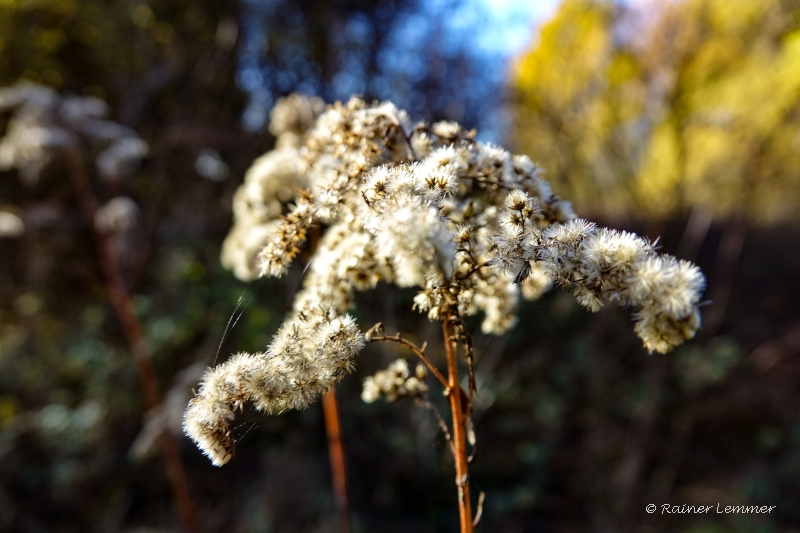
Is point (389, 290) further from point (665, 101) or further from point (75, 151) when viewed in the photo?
point (665, 101)

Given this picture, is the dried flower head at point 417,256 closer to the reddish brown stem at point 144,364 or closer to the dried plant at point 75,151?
the reddish brown stem at point 144,364

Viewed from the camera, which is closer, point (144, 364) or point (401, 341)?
point (401, 341)

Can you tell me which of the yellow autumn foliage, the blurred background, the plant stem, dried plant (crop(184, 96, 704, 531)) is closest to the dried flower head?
dried plant (crop(184, 96, 704, 531))

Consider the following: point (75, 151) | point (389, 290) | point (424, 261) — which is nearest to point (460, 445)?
point (424, 261)

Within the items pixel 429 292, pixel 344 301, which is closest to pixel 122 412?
pixel 344 301

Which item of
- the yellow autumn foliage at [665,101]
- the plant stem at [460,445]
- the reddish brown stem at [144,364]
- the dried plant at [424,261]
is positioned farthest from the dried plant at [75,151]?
the yellow autumn foliage at [665,101]

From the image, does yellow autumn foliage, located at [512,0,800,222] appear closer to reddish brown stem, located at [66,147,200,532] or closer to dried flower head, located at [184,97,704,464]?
dried flower head, located at [184,97,704,464]
